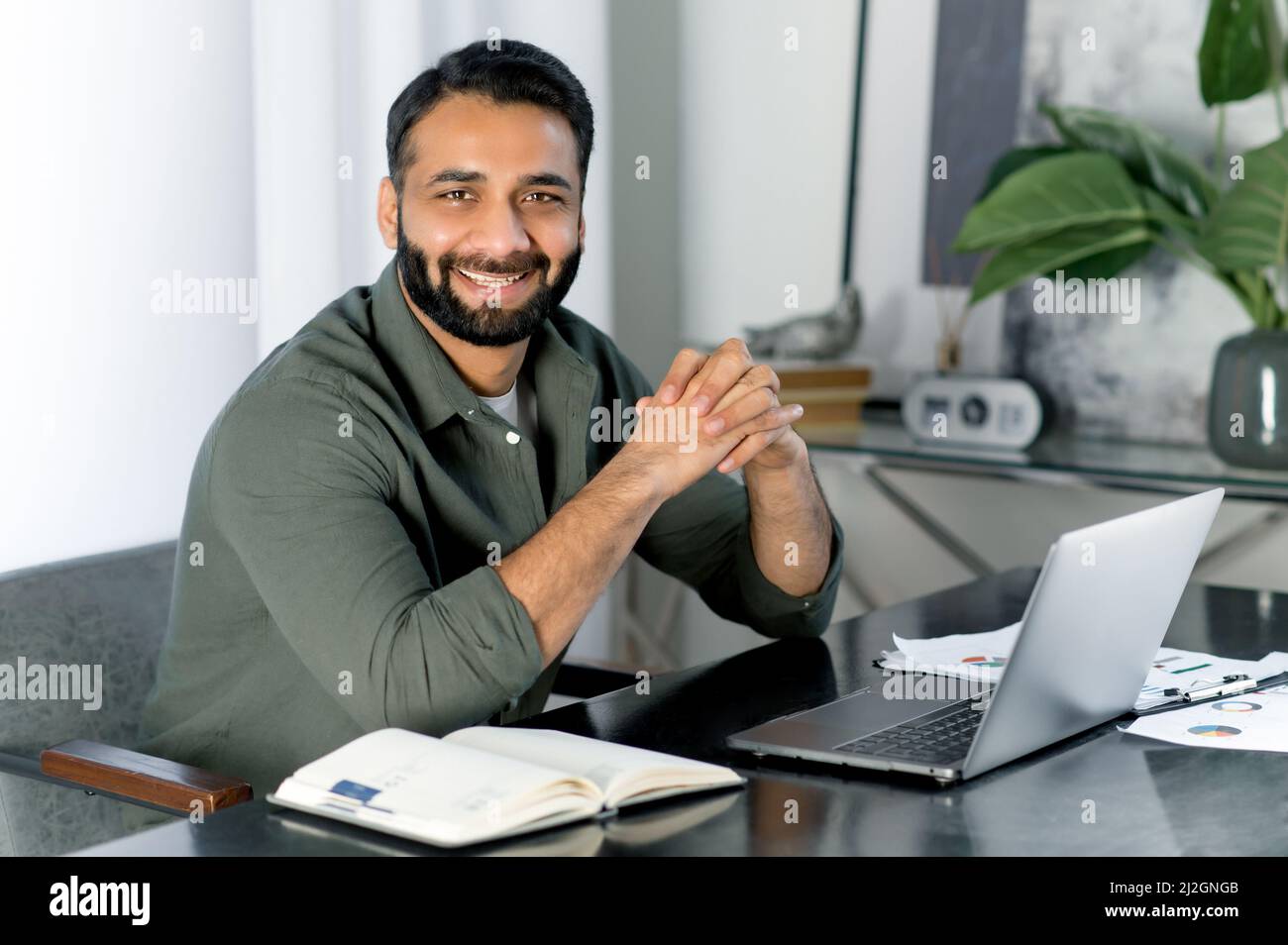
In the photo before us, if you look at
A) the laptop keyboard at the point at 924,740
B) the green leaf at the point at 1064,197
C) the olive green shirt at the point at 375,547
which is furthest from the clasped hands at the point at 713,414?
the green leaf at the point at 1064,197

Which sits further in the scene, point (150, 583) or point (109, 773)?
point (150, 583)

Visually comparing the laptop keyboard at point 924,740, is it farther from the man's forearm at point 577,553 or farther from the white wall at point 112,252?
the white wall at point 112,252

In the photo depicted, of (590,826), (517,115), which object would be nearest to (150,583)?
(517,115)

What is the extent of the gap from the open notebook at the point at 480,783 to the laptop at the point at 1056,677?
159 millimetres

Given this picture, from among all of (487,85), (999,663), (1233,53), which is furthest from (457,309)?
(1233,53)

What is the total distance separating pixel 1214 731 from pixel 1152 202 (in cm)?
172

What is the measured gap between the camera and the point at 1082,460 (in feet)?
9.27

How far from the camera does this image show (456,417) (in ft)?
5.87

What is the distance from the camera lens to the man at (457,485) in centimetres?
145

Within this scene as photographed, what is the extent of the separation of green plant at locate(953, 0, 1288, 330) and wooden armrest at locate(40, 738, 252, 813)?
1959 mm

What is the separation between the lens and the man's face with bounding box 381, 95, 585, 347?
1.81m
